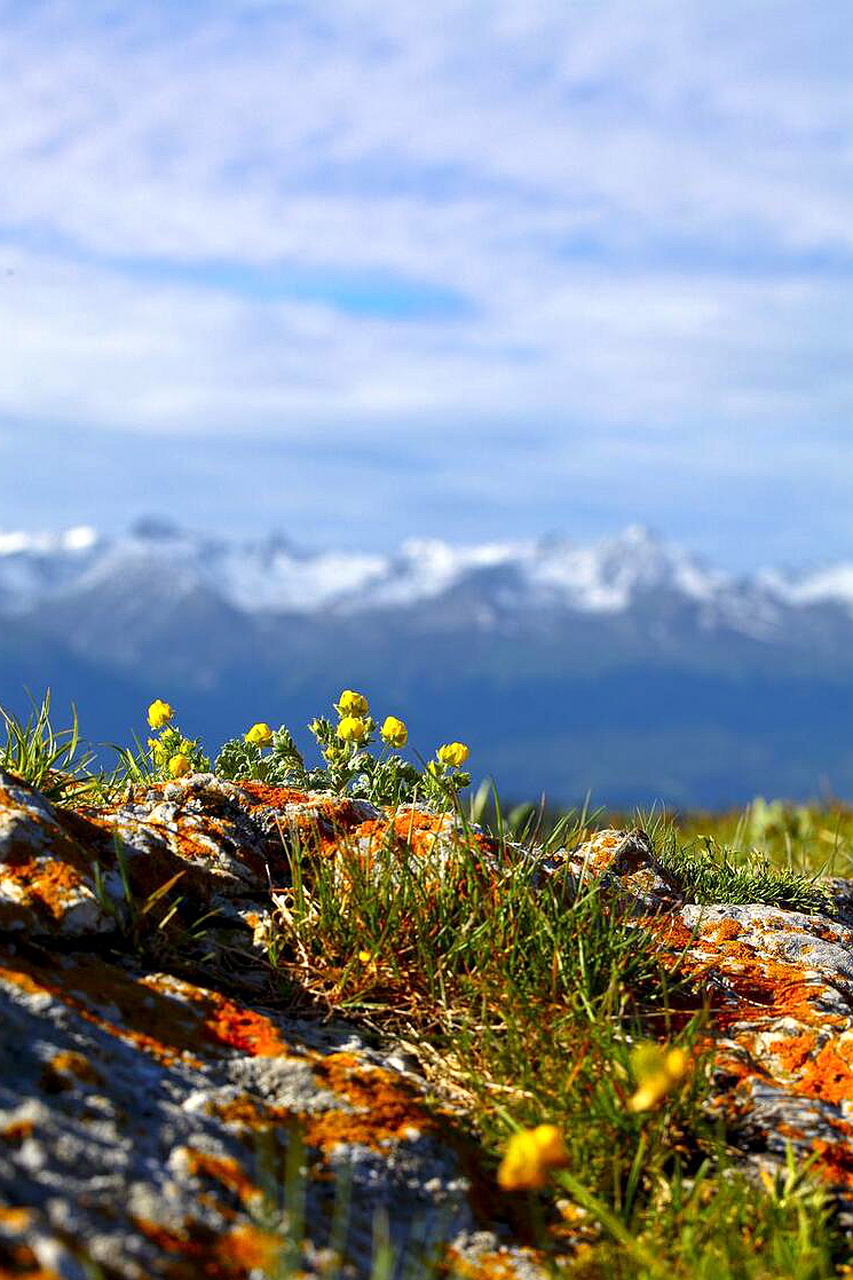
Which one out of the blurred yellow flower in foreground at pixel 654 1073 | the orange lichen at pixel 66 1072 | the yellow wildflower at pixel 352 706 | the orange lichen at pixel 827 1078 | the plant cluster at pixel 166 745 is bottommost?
the orange lichen at pixel 66 1072

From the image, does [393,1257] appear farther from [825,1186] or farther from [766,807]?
[766,807]

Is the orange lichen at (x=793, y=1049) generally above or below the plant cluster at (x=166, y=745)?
below

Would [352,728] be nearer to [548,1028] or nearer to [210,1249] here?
[548,1028]

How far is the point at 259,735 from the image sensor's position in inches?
276

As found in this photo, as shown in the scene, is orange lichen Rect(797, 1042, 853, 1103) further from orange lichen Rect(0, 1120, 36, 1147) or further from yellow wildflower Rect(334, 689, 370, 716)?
yellow wildflower Rect(334, 689, 370, 716)

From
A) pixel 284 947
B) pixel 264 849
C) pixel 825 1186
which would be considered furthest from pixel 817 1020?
pixel 264 849

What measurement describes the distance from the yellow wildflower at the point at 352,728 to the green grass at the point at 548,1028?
4.03ft

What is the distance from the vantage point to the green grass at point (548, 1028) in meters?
3.41

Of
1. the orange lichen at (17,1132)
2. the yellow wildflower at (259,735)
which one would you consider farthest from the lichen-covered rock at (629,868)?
the orange lichen at (17,1132)

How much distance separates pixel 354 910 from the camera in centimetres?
483

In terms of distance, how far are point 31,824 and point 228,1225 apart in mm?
2010

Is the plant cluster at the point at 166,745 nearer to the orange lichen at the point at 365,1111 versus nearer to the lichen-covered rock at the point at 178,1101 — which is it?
the lichen-covered rock at the point at 178,1101

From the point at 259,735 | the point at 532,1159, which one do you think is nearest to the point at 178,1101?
the point at 532,1159

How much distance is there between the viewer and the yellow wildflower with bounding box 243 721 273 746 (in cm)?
692
